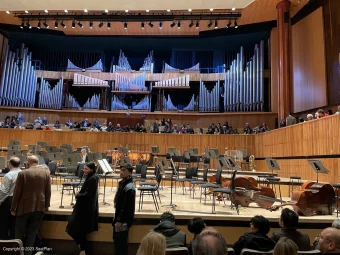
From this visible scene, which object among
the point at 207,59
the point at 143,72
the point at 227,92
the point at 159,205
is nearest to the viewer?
the point at 159,205

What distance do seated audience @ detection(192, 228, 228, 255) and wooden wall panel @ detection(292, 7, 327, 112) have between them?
9.17 meters

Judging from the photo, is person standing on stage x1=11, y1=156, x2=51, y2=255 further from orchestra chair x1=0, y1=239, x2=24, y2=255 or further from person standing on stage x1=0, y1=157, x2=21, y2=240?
orchestra chair x1=0, y1=239, x2=24, y2=255

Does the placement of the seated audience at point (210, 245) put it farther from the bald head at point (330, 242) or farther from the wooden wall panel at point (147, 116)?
the wooden wall panel at point (147, 116)

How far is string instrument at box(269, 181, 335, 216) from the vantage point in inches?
173

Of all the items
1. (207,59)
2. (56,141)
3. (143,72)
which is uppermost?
(207,59)

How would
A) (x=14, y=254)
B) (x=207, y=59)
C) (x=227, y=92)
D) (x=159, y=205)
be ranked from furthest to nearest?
(x=207, y=59) → (x=227, y=92) → (x=159, y=205) → (x=14, y=254)

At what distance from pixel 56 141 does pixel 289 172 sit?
9.37 m

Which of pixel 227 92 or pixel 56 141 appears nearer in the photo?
pixel 56 141

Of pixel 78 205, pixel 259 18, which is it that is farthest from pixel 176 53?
pixel 78 205

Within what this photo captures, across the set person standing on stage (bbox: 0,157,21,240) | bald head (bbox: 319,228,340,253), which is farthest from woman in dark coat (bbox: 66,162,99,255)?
bald head (bbox: 319,228,340,253)

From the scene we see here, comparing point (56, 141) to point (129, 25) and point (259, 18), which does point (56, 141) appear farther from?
point (259, 18)

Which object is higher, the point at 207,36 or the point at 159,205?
the point at 207,36

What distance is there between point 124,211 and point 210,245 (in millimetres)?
1569

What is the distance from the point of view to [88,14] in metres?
12.0
